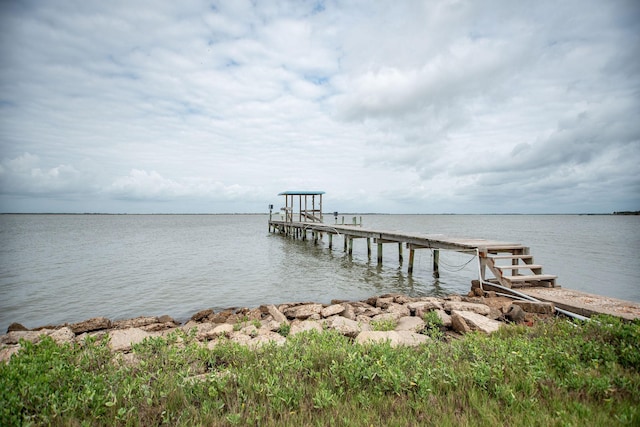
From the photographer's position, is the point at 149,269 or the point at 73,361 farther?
the point at 149,269

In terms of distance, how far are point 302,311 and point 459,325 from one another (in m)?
4.06

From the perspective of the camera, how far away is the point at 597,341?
4.19m

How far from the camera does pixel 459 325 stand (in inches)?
245

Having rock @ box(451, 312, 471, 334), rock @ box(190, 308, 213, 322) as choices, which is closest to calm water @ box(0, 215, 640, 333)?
rock @ box(190, 308, 213, 322)

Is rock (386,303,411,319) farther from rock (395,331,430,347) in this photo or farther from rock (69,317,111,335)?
rock (69,317,111,335)

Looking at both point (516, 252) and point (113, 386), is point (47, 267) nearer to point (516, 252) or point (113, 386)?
point (113, 386)

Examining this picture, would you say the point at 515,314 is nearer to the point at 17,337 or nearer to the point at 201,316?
the point at 201,316

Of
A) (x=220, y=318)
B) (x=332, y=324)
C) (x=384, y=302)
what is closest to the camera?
(x=332, y=324)

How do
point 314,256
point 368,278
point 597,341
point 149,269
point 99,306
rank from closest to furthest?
point 597,341, point 99,306, point 368,278, point 149,269, point 314,256

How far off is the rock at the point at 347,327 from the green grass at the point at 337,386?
1.79 m

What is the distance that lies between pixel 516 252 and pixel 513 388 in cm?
913

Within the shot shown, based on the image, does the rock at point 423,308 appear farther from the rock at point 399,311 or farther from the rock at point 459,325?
the rock at point 459,325

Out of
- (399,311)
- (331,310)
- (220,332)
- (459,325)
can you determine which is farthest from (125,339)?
(459,325)

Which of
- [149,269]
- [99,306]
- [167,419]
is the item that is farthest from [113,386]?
[149,269]
